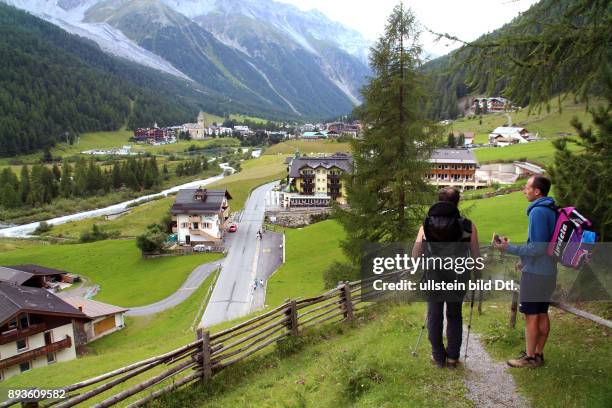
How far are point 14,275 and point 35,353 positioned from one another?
20.1m

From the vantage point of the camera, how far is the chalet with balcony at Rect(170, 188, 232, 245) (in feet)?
202

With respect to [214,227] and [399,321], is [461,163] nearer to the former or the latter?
[214,227]

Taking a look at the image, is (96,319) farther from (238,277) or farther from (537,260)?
(537,260)

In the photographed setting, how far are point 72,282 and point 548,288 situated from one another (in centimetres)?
5111

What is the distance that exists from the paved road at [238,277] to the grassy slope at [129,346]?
57.4 inches

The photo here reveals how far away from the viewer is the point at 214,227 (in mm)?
61375

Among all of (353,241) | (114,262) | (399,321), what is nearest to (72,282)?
(114,262)

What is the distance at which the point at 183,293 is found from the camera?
135ft

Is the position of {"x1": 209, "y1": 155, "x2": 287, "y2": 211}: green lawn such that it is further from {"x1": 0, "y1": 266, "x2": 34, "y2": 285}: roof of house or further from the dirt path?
the dirt path

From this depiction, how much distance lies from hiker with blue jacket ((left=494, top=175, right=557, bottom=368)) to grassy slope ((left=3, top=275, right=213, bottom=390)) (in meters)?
10.6

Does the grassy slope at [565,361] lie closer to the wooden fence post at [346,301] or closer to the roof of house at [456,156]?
the wooden fence post at [346,301]

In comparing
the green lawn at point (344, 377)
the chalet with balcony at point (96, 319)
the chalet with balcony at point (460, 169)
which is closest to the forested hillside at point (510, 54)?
the green lawn at point (344, 377)

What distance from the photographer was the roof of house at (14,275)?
4081 centimetres

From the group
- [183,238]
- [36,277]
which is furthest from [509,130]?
[36,277]
